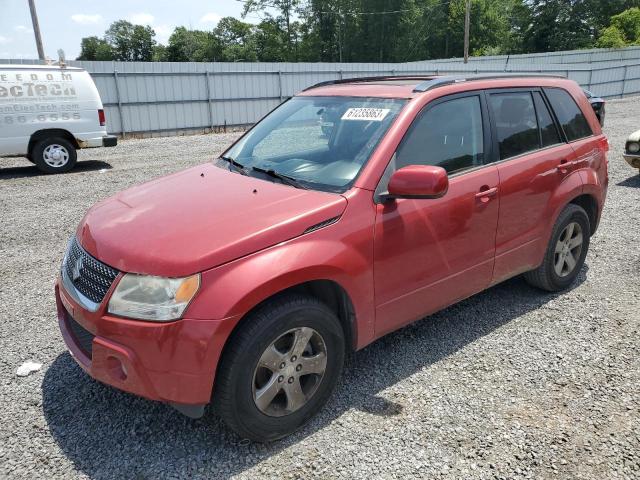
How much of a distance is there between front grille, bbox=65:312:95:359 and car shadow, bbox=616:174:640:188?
8.82 meters

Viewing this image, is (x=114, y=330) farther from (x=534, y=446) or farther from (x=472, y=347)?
(x=472, y=347)

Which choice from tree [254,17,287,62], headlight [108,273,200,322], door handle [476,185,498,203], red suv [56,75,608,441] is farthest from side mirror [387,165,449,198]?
tree [254,17,287,62]

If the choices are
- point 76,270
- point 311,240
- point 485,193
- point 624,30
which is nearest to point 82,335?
point 76,270

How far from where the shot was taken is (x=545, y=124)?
13.8 feet

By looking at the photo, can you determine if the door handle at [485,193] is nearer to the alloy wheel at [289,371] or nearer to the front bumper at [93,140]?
the alloy wheel at [289,371]

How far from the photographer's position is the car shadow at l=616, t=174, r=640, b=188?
8.68 meters

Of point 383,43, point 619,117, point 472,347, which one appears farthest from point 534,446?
point 383,43

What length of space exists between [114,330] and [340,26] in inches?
2554

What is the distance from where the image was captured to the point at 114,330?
8.02 feet

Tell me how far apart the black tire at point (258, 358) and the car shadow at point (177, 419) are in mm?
143

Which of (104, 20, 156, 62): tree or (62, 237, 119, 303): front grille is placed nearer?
(62, 237, 119, 303): front grille

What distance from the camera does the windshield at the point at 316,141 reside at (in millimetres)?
3139

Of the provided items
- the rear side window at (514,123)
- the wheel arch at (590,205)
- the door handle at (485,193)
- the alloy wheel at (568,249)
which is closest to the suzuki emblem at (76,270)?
the door handle at (485,193)

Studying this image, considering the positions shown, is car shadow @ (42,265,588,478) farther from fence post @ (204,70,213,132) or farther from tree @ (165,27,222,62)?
tree @ (165,27,222,62)
